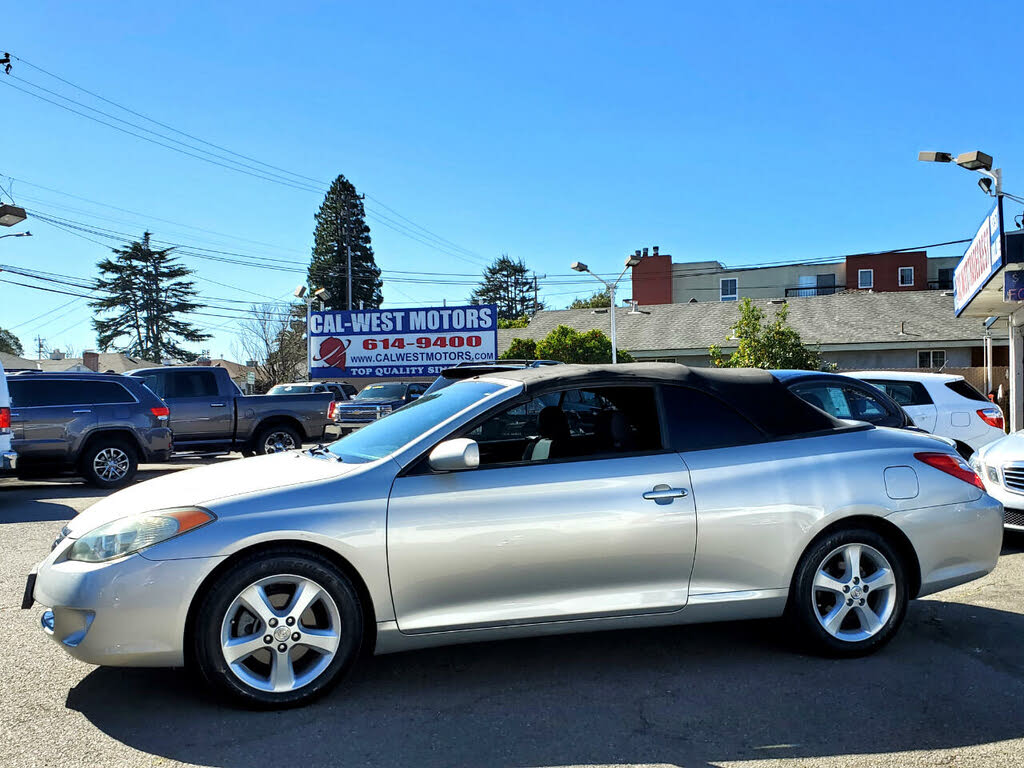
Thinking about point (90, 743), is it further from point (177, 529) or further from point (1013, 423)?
point (1013, 423)

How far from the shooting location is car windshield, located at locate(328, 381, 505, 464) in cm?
457

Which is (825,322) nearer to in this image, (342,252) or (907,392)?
(907,392)

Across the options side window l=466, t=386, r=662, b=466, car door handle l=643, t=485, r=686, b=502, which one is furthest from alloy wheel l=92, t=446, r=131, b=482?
car door handle l=643, t=485, r=686, b=502

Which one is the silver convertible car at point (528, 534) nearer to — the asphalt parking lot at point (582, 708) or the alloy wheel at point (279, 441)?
the asphalt parking lot at point (582, 708)

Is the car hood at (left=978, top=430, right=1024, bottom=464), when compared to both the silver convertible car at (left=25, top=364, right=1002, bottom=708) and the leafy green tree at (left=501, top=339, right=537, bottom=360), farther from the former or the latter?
the leafy green tree at (left=501, top=339, right=537, bottom=360)

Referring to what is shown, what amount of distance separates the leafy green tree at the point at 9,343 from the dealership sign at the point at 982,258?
88.4 meters

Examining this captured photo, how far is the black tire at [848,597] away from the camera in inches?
184

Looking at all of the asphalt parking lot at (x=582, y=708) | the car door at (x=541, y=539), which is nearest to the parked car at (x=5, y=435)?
the asphalt parking lot at (x=582, y=708)

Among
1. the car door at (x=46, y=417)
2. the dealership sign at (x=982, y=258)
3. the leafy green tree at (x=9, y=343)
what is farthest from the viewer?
the leafy green tree at (x=9, y=343)

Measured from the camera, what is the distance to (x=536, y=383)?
15.2ft

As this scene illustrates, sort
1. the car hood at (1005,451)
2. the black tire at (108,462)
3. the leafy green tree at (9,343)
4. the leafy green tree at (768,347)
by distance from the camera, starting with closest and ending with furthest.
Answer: the car hood at (1005,451)
the black tire at (108,462)
the leafy green tree at (768,347)
the leafy green tree at (9,343)

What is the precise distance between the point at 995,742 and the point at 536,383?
2.59 metres

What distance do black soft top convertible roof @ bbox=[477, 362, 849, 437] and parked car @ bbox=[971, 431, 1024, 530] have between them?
3.71 m

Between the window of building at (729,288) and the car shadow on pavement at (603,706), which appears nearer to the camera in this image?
the car shadow on pavement at (603,706)
